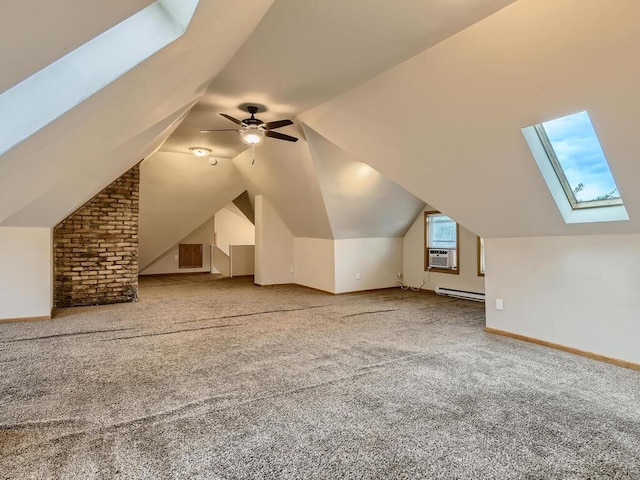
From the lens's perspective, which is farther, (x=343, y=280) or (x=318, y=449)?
(x=343, y=280)

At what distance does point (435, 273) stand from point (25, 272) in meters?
6.64

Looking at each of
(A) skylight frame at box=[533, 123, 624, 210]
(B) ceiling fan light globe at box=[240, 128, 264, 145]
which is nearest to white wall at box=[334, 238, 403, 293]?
(B) ceiling fan light globe at box=[240, 128, 264, 145]

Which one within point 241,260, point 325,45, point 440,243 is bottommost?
point 241,260

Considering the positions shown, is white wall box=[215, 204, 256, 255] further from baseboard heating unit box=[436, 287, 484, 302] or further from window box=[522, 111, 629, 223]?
window box=[522, 111, 629, 223]

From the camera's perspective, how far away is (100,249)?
6176mm

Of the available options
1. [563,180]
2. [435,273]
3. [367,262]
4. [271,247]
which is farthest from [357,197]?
[563,180]

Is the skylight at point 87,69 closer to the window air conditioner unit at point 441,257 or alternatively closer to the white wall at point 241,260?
the window air conditioner unit at point 441,257

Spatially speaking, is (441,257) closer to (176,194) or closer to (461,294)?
(461,294)

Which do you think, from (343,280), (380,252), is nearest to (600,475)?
(343,280)

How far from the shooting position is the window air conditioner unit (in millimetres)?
7043

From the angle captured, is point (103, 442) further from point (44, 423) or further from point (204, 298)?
point (204, 298)

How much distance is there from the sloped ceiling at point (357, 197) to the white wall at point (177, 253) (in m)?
5.57

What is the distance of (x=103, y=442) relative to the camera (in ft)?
6.88

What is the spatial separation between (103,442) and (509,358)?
3324 mm
